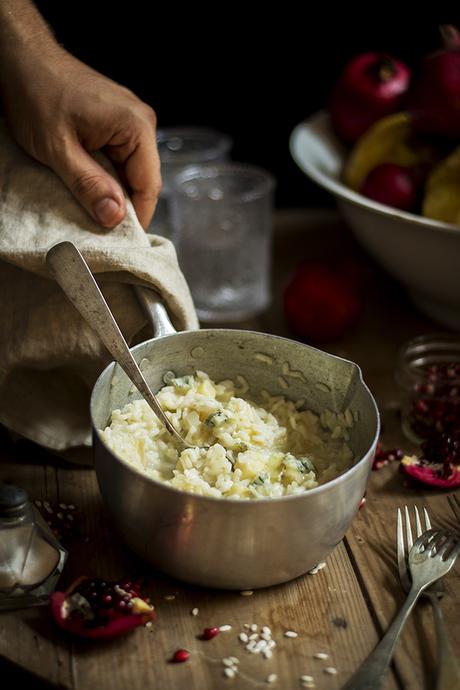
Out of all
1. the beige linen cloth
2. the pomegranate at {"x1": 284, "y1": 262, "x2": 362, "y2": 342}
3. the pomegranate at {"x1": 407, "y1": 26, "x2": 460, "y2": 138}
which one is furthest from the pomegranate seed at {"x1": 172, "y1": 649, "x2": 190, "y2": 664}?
the pomegranate at {"x1": 407, "y1": 26, "x2": 460, "y2": 138}

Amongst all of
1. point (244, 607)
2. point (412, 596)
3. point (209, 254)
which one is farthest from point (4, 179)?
point (412, 596)

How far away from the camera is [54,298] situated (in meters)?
→ 1.34

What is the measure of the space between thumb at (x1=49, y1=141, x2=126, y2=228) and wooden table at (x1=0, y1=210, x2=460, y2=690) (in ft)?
1.27

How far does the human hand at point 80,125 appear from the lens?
1.38m

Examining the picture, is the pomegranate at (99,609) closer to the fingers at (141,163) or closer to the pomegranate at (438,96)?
the fingers at (141,163)

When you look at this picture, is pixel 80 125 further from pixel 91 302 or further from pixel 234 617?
pixel 234 617

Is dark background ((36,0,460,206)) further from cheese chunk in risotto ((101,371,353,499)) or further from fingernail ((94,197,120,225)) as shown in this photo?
cheese chunk in risotto ((101,371,353,499))

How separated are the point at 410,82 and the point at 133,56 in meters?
0.70

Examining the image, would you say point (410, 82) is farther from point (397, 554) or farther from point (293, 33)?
point (397, 554)

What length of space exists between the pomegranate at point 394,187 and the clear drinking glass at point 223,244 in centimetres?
27

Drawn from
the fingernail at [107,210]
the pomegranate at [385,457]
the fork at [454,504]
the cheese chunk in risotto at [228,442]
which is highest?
the fingernail at [107,210]

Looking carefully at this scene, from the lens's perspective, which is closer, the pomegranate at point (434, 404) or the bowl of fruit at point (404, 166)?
the pomegranate at point (434, 404)

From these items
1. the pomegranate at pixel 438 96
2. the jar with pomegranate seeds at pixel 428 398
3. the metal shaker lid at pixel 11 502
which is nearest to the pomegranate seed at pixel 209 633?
the metal shaker lid at pixel 11 502

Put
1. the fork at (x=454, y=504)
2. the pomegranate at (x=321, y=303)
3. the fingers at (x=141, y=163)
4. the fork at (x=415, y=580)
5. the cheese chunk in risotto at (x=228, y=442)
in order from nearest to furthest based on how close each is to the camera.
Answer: the fork at (x=415, y=580)
the cheese chunk in risotto at (x=228, y=442)
the fork at (x=454, y=504)
the fingers at (x=141, y=163)
the pomegranate at (x=321, y=303)
